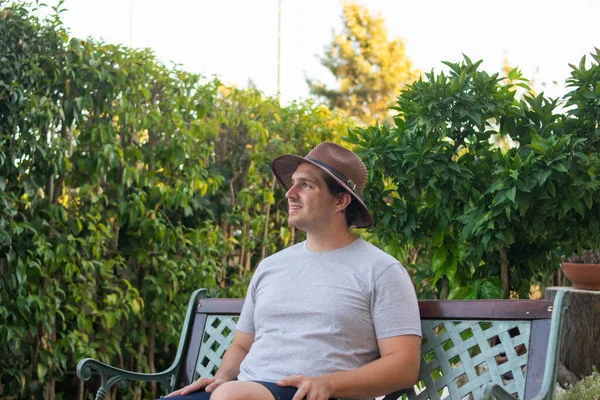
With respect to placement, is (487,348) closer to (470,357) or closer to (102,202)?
(470,357)

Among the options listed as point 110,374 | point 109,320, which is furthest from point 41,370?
point 110,374

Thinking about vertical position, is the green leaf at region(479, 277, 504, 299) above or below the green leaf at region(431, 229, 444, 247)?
below

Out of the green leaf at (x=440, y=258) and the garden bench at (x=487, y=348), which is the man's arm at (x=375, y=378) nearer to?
the garden bench at (x=487, y=348)

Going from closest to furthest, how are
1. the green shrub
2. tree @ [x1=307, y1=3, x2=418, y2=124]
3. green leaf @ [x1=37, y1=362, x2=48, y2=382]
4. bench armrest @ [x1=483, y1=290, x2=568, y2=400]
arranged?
bench armrest @ [x1=483, y1=290, x2=568, y2=400] < the green shrub < green leaf @ [x1=37, y1=362, x2=48, y2=382] < tree @ [x1=307, y1=3, x2=418, y2=124]

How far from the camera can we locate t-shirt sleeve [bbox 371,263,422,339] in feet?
7.41

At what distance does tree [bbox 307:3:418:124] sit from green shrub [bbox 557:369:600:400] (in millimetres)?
18913

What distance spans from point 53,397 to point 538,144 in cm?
292

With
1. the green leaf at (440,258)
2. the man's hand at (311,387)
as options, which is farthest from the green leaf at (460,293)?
the man's hand at (311,387)

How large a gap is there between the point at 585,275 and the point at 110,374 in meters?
2.61

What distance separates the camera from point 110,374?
2.73m

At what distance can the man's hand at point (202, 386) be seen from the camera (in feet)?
8.10

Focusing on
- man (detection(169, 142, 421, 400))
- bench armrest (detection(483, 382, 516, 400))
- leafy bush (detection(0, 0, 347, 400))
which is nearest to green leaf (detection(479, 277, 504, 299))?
man (detection(169, 142, 421, 400))

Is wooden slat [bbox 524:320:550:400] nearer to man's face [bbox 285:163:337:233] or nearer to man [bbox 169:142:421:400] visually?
man [bbox 169:142:421:400]

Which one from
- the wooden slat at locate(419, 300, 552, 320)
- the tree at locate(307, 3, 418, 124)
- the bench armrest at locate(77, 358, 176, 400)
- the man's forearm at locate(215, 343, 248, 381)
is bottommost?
the bench armrest at locate(77, 358, 176, 400)
